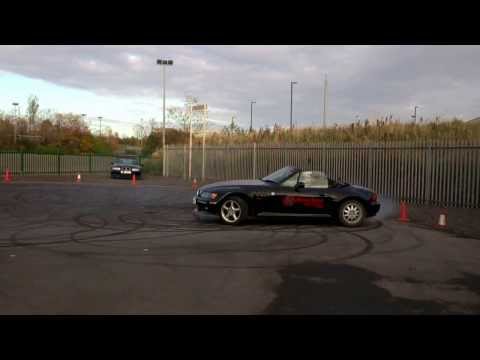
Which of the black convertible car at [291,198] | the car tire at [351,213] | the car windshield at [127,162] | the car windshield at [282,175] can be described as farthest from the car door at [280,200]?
the car windshield at [127,162]

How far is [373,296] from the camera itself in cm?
502

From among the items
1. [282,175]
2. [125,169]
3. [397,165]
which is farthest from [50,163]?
[282,175]

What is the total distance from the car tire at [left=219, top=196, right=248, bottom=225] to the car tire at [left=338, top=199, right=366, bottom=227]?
2.33 meters

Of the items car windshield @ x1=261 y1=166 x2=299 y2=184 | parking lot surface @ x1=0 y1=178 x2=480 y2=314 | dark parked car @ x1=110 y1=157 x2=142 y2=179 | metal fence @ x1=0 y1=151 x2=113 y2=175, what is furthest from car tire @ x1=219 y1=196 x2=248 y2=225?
metal fence @ x1=0 y1=151 x2=113 y2=175

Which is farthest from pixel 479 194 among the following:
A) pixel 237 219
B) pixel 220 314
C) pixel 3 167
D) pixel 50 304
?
pixel 3 167

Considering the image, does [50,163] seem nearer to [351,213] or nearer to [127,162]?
[127,162]

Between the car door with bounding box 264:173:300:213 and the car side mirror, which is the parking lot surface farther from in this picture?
the car side mirror

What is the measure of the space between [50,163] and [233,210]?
28700 mm

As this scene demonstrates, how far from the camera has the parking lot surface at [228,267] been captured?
4633 mm

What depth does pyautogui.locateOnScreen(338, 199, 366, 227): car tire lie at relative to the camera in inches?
406

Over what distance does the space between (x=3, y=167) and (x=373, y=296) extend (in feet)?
104

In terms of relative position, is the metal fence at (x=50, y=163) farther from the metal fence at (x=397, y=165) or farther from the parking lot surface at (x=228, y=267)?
the parking lot surface at (x=228, y=267)

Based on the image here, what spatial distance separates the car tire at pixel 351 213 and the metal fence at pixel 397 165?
19.6 ft
